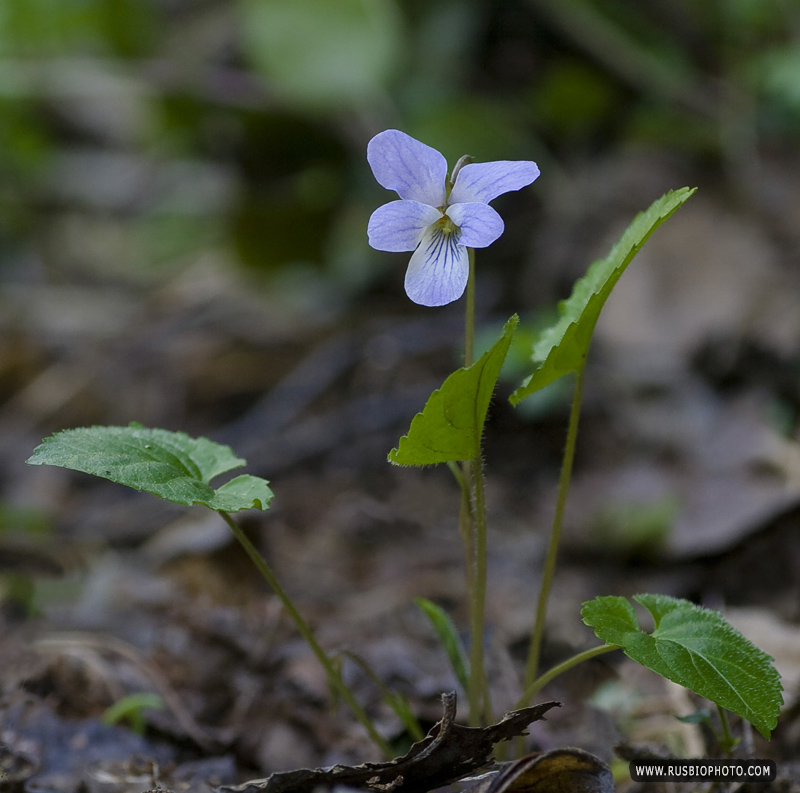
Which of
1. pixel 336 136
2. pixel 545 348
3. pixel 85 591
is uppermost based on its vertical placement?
pixel 336 136

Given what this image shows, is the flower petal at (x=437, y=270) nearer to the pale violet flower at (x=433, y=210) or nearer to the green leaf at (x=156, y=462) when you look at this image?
the pale violet flower at (x=433, y=210)

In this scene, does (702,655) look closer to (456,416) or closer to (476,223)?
(456,416)

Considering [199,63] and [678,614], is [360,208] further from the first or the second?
[678,614]

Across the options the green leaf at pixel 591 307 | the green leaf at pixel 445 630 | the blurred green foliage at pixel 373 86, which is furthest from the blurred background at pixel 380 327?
the green leaf at pixel 591 307

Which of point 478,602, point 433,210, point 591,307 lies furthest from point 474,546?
point 433,210

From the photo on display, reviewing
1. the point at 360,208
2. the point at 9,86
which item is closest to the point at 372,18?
the point at 360,208

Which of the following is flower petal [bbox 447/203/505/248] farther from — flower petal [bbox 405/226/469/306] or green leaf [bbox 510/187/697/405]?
green leaf [bbox 510/187/697/405]

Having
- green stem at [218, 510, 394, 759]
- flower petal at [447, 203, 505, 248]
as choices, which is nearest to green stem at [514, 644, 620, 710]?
green stem at [218, 510, 394, 759]
